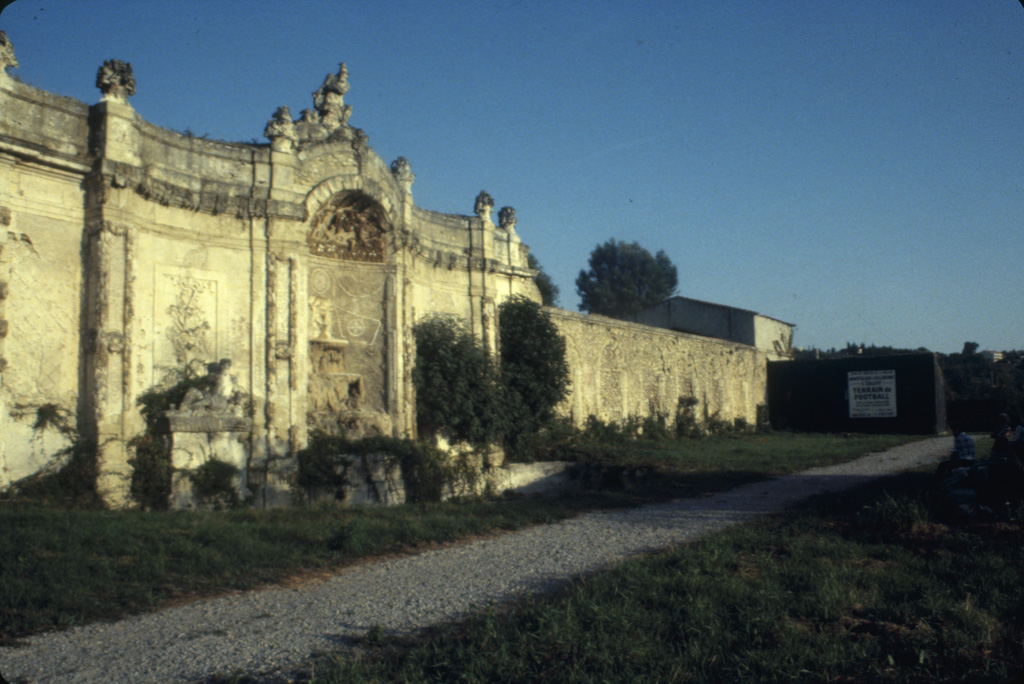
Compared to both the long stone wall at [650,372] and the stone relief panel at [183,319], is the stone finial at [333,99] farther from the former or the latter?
the long stone wall at [650,372]

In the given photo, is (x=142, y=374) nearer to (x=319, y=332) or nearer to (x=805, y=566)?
(x=319, y=332)

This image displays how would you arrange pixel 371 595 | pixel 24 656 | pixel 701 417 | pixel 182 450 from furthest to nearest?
1. pixel 701 417
2. pixel 182 450
3. pixel 371 595
4. pixel 24 656

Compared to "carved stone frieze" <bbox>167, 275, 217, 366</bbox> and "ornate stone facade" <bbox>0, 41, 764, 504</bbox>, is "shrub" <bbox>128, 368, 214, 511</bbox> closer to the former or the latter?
"ornate stone facade" <bbox>0, 41, 764, 504</bbox>

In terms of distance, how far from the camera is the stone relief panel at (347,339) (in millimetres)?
13766

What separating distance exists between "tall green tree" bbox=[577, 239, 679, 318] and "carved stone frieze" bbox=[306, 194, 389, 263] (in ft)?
143

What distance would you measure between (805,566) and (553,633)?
2.70m

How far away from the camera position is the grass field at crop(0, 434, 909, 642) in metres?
5.66

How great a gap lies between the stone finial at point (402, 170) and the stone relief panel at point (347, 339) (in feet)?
7.47

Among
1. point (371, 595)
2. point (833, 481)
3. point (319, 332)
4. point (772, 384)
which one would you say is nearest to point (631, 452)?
point (833, 481)

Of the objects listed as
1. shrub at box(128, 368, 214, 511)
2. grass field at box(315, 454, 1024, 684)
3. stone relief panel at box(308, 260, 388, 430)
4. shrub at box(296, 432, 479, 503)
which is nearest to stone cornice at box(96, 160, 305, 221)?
stone relief panel at box(308, 260, 388, 430)

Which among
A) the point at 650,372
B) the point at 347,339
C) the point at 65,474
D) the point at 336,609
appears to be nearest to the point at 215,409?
the point at 65,474

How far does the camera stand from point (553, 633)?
15.1 feet

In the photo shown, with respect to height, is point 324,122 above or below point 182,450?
above

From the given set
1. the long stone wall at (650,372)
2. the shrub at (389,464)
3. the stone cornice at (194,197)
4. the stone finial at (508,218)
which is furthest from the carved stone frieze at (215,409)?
the long stone wall at (650,372)
